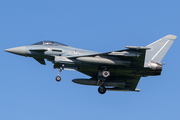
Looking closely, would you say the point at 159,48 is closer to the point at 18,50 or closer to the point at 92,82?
the point at 92,82

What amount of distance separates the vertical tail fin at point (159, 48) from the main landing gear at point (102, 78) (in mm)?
3089

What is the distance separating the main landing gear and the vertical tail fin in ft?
10.1

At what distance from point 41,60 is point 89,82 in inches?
143

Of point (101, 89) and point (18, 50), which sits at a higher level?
point (18, 50)

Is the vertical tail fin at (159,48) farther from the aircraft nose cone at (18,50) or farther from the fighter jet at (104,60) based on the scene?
the aircraft nose cone at (18,50)

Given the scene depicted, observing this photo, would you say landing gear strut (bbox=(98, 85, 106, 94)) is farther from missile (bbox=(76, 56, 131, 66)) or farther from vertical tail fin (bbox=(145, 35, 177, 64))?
vertical tail fin (bbox=(145, 35, 177, 64))

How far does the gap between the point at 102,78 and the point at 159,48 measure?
14.6 feet

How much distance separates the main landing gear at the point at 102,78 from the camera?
783 inches

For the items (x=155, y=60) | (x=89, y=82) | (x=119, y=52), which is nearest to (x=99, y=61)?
(x=119, y=52)

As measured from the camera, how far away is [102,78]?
20688 mm

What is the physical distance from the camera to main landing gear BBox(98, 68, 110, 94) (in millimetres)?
19891

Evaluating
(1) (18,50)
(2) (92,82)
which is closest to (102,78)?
(2) (92,82)

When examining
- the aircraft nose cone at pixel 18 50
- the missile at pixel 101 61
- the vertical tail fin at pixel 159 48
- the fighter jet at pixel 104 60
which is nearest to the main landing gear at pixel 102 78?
the fighter jet at pixel 104 60

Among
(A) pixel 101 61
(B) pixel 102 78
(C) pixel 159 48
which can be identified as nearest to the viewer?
(A) pixel 101 61
